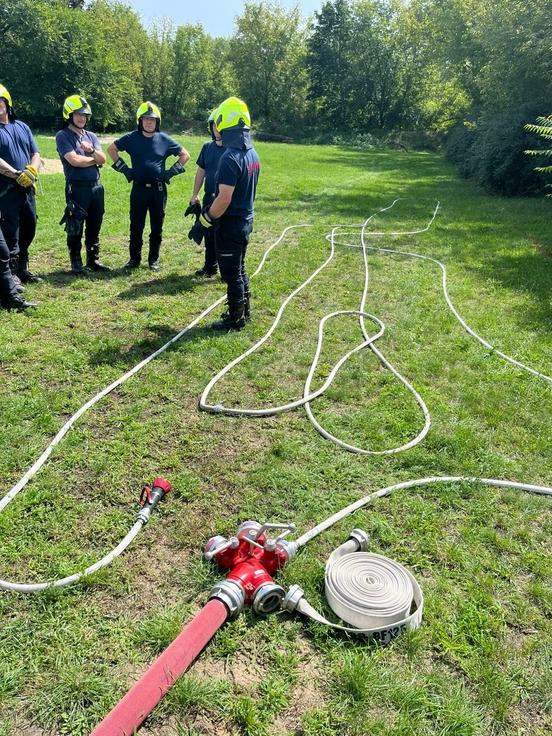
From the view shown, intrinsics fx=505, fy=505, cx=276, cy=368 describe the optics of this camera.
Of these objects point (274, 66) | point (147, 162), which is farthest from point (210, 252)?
point (274, 66)

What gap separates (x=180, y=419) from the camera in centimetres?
382

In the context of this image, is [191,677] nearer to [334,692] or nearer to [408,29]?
[334,692]

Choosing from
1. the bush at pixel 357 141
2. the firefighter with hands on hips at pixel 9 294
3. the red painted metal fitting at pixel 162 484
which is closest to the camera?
the red painted metal fitting at pixel 162 484

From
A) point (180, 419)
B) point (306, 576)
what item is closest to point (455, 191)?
point (180, 419)

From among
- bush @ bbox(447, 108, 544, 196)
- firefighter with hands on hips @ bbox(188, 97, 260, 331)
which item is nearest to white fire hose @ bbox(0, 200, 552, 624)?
firefighter with hands on hips @ bbox(188, 97, 260, 331)

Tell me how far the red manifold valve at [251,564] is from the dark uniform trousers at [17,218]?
454 centimetres

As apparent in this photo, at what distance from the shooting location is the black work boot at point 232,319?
5.29 m

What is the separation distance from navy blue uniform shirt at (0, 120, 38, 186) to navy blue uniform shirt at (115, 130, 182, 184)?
3.25ft

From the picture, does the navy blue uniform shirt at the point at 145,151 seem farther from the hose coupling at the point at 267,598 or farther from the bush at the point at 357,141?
the bush at the point at 357,141

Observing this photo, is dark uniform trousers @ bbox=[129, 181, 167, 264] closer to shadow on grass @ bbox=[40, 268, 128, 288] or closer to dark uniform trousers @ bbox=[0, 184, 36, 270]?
shadow on grass @ bbox=[40, 268, 128, 288]

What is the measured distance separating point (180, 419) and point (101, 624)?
1.72m

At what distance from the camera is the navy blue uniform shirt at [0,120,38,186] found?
17.2ft

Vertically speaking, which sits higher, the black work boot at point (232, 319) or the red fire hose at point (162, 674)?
the black work boot at point (232, 319)

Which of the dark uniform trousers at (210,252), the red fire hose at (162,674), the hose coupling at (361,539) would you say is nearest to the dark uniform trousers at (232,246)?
the dark uniform trousers at (210,252)
